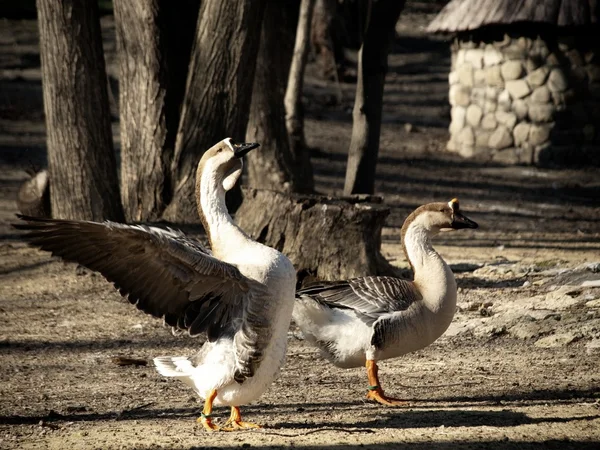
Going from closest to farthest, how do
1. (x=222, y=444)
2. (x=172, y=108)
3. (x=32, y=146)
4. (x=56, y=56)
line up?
(x=222, y=444), (x=56, y=56), (x=172, y=108), (x=32, y=146)

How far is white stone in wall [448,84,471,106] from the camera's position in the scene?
16922 mm

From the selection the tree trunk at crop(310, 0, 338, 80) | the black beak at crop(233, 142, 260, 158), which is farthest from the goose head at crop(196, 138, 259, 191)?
the tree trunk at crop(310, 0, 338, 80)

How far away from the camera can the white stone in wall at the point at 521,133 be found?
16188mm

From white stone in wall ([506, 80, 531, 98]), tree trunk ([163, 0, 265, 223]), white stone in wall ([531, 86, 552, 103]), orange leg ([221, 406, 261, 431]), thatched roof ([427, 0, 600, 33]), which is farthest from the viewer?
white stone in wall ([506, 80, 531, 98])

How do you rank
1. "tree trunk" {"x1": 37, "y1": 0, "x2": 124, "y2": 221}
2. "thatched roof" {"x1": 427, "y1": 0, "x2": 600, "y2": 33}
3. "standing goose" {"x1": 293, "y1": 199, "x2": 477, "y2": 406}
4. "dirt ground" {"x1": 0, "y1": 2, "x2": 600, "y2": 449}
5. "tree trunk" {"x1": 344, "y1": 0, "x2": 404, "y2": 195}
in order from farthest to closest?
"thatched roof" {"x1": 427, "y1": 0, "x2": 600, "y2": 33} < "tree trunk" {"x1": 344, "y1": 0, "x2": 404, "y2": 195} < "tree trunk" {"x1": 37, "y1": 0, "x2": 124, "y2": 221} < "standing goose" {"x1": 293, "y1": 199, "x2": 477, "y2": 406} < "dirt ground" {"x1": 0, "y1": 2, "x2": 600, "y2": 449}

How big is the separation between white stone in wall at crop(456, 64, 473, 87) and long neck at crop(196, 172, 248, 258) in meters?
12.3

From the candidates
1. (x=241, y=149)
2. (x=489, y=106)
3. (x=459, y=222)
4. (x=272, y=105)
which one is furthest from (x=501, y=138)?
(x=241, y=149)

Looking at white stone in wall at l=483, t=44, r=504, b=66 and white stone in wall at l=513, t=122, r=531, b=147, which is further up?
white stone in wall at l=483, t=44, r=504, b=66

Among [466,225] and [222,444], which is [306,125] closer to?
[466,225]

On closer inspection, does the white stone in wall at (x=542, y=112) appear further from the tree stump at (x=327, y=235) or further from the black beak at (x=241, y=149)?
the black beak at (x=241, y=149)

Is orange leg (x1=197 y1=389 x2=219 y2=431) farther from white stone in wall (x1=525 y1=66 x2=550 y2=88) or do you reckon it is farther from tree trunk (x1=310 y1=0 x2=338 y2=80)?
tree trunk (x1=310 y1=0 x2=338 y2=80)

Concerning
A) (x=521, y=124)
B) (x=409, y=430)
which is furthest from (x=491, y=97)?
(x=409, y=430)

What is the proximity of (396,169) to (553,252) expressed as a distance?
5.71 metres

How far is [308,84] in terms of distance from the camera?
840 inches
